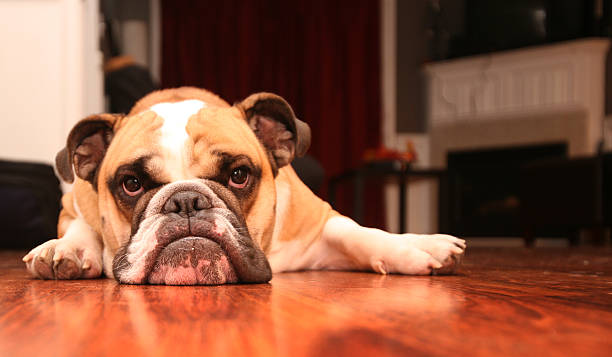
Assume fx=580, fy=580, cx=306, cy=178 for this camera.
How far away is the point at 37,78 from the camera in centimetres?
319

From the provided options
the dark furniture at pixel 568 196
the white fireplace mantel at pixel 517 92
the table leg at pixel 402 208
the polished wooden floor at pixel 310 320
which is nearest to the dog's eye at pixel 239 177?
the polished wooden floor at pixel 310 320

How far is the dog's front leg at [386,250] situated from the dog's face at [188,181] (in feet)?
0.70

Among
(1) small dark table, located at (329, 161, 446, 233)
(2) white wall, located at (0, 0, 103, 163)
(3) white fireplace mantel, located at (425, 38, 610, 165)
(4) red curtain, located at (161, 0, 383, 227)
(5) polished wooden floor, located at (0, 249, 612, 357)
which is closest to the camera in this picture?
(5) polished wooden floor, located at (0, 249, 612, 357)

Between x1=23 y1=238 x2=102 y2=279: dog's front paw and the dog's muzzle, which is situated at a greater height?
the dog's muzzle

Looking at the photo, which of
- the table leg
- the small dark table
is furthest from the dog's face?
the table leg

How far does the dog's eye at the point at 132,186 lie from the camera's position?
1241 millimetres

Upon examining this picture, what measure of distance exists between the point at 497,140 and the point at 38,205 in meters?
5.18

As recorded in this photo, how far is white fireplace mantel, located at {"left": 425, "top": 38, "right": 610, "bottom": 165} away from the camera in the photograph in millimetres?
6082

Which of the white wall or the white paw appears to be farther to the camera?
the white wall

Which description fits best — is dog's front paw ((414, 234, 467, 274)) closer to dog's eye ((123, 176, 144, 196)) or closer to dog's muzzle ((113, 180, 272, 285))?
dog's muzzle ((113, 180, 272, 285))

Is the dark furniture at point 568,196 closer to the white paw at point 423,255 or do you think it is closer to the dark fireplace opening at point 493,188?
the dark fireplace opening at point 493,188

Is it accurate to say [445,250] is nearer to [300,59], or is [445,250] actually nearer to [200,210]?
[200,210]

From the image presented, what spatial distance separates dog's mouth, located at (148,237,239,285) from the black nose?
55 mm

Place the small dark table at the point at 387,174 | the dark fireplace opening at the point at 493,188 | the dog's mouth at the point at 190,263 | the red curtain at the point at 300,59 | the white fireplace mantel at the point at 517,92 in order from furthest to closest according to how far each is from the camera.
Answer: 1. the red curtain at the point at 300,59
2. the dark fireplace opening at the point at 493,188
3. the white fireplace mantel at the point at 517,92
4. the small dark table at the point at 387,174
5. the dog's mouth at the point at 190,263
